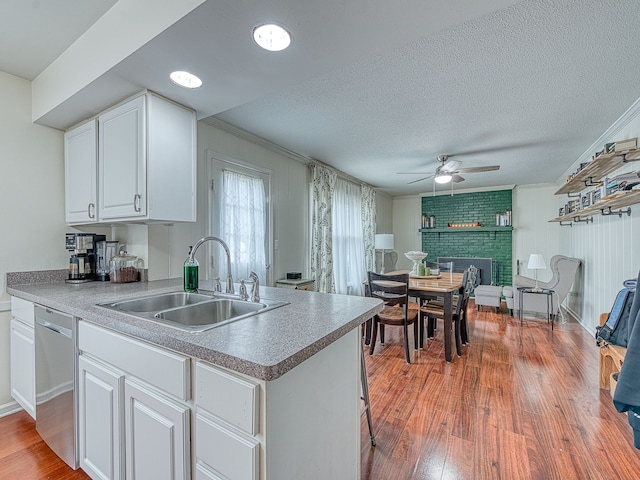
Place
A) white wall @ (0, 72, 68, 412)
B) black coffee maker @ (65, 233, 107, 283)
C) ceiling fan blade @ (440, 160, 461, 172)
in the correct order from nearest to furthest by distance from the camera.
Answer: white wall @ (0, 72, 68, 412), black coffee maker @ (65, 233, 107, 283), ceiling fan blade @ (440, 160, 461, 172)

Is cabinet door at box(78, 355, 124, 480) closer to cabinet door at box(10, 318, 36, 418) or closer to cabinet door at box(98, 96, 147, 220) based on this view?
cabinet door at box(10, 318, 36, 418)

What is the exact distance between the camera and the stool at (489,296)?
497 centimetres

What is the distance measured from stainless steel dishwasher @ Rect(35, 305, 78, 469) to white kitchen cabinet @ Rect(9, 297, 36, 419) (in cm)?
12

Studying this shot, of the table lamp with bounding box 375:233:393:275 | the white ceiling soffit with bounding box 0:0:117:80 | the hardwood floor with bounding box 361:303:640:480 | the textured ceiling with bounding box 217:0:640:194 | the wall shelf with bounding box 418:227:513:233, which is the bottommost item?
the hardwood floor with bounding box 361:303:640:480

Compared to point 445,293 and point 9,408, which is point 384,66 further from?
point 9,408

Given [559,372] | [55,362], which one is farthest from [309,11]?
[559,372]

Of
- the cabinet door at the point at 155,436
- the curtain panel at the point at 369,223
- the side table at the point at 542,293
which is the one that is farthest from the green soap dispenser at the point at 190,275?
the side table at the point at 542,293

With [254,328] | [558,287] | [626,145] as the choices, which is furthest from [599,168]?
[254,328]

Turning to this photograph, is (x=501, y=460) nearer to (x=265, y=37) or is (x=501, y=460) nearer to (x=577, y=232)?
(x=265, y=37)

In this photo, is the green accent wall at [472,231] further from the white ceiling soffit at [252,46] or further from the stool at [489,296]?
the white ceiling soffit at [252,46]

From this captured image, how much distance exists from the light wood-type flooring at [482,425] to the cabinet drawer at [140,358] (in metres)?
0.80

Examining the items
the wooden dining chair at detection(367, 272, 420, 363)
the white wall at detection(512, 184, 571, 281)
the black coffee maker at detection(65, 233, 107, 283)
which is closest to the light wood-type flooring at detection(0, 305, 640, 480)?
the wooden dining chair at detection(367, 272, 420, 363)

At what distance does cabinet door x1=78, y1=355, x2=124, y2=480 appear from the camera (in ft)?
4.11

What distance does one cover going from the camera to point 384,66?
200cm
